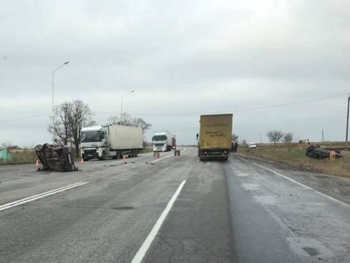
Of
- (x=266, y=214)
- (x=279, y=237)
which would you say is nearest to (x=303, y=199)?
(x=266, y=214)

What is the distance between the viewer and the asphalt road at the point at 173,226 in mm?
6168

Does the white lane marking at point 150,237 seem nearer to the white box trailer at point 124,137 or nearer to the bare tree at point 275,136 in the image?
the white box trailer at point 124,137

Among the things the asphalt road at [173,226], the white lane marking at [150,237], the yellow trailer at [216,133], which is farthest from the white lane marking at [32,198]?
the yellow trailer at [216,133]

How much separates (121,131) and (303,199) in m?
37.7

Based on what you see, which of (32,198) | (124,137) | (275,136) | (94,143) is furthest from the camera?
(275,136)

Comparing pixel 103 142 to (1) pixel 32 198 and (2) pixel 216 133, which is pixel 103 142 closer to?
(2) pixel 216 133

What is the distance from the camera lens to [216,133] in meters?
35.8

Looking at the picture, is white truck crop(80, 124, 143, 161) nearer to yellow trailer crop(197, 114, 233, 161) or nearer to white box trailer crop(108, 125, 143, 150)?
white box trailer crop(108, 125, 143, 150)

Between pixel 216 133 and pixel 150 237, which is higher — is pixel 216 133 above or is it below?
above

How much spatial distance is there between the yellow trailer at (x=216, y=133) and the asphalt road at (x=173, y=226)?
21.8 metres

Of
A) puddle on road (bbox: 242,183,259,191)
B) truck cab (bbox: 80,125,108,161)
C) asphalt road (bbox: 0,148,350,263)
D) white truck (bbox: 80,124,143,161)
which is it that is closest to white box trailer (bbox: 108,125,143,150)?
white truck (bbox: 80,124,143,161)

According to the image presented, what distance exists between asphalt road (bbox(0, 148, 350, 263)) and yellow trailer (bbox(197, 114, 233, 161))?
2176 centimetres

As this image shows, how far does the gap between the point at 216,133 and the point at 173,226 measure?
2789cm

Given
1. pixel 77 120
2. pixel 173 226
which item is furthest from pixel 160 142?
pixel 173 226
